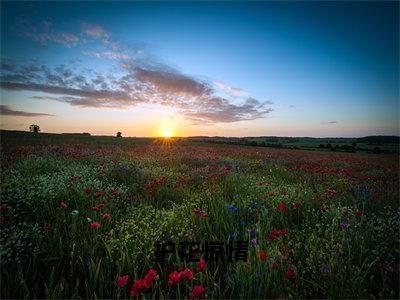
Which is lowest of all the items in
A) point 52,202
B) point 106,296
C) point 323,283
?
point 106,296

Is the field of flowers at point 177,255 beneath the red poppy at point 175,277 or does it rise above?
beneath

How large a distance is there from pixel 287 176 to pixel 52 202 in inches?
279

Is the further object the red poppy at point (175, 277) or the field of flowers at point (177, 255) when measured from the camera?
the field of flowers at point (177, 255)

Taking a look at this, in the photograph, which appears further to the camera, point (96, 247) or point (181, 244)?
point (181, 244)

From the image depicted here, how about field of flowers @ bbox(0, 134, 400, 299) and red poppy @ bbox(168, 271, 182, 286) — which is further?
field of flowers @ bbox(0, 134, 400, 299)

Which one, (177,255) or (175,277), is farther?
(177,255)

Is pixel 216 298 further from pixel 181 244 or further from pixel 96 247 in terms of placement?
pixel 96 247

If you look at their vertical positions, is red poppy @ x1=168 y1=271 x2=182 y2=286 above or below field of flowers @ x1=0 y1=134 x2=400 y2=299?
above

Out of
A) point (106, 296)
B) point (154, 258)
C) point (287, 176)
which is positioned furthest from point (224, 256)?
point (287, 176)

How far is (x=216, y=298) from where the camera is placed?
209 centimetres

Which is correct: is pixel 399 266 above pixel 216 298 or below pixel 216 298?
above

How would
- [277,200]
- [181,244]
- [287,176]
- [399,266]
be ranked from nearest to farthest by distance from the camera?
1. [399,266]
2. [181,244]
3. [277,200]
4. [287,176]

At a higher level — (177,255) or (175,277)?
(175,277)

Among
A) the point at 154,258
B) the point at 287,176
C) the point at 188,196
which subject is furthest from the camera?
the point at 287,176
